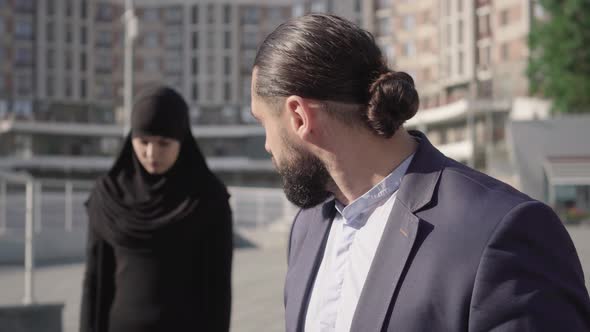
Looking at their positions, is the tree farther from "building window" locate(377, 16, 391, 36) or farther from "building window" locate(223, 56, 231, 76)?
"building window" locate(223, 56, 231, 76)

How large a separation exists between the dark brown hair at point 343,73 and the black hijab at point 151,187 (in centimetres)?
201

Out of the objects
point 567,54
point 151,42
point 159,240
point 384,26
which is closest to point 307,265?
point 159,240

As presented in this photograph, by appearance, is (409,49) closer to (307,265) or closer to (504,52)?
A: (504,52)

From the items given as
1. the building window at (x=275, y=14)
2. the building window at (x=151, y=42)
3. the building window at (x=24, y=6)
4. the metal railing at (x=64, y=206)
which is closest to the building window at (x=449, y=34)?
the building window at (x=275, y=14)

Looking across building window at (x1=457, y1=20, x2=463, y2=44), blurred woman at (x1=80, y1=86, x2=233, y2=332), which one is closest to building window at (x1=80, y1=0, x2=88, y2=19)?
building window at (x1=457, y1=20, x2=463, y2=44)

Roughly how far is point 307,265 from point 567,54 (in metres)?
37.3

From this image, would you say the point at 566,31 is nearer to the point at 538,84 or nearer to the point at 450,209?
the point at 538,84

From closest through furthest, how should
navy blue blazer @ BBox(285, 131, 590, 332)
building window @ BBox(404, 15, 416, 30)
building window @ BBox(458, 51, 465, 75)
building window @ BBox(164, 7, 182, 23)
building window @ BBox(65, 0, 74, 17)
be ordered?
navy blue blazer @ BBox(285, 131, 590, 332), building window @ BBox(458, 51, 465, 75), building window @ BBox(404, 15, 416, 30), building window @ BBox(65, 0, 74, 17), building window @ BBox(164, 7, 182, 23)

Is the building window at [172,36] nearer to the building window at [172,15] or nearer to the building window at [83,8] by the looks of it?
the building window at [172,15]

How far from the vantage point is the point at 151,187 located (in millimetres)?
4125

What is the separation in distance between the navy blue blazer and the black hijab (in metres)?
2.20

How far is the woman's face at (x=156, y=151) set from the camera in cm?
395

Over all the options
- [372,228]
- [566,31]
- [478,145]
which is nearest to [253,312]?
[372,228]

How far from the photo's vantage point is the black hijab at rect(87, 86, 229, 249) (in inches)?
154
